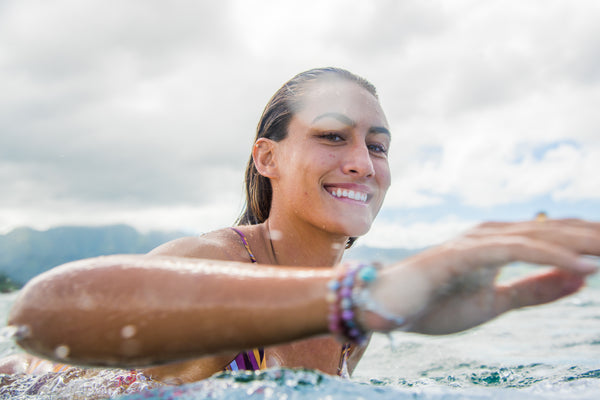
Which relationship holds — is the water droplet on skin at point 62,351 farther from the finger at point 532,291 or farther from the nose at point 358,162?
the nose at point 358,162

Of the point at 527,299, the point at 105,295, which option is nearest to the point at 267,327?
the point at 105,295

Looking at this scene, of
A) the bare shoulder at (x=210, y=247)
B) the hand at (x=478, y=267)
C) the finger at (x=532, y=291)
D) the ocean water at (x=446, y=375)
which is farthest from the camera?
the bare shoulder at (x=210, y=247)

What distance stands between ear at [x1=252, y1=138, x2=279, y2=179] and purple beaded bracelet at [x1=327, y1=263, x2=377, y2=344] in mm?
1792

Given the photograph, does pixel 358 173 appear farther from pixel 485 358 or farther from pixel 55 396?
pixel 485 358

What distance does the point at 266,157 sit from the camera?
3.16 meters

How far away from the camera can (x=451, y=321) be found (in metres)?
1.54

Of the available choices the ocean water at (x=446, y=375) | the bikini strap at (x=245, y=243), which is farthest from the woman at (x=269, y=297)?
the bikini strap at (x=245, y=243)

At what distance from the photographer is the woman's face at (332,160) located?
2.80m

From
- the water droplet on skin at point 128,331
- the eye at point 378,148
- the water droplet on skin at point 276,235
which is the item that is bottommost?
the water droplet on skin at point 128,331

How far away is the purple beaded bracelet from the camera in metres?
1.33

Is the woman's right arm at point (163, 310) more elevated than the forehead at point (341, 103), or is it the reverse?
the forehead at point (341, 103)

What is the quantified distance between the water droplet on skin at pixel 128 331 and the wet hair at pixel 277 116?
185 cm

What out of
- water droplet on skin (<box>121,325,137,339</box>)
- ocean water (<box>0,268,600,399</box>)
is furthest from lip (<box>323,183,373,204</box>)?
water droplet on skin (<box>121,325,137,339</box>)

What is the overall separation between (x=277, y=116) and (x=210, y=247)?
1.15 metres
